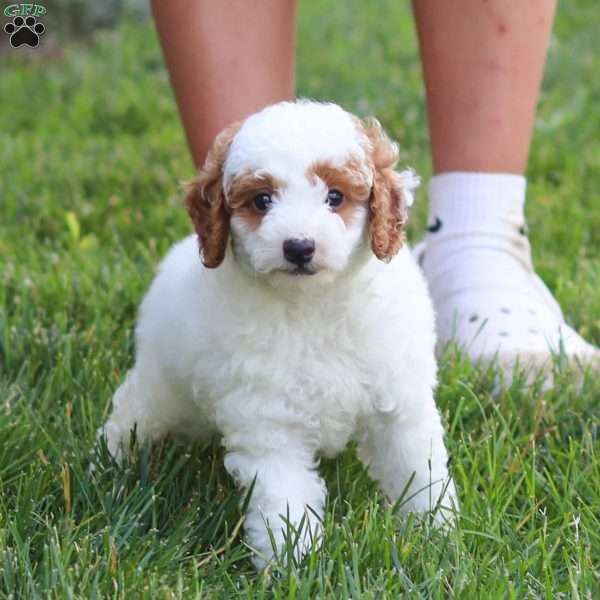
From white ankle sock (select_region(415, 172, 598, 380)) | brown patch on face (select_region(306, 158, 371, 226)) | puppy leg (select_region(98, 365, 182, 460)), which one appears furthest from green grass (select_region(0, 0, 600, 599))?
brown patch on face (select_region(306, 158, 371, 226))

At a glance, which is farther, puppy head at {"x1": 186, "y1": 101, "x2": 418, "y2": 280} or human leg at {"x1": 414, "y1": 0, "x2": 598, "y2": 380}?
human leg at {"x1": 414, "y1": 0, "x2": 598, "y2": 380}

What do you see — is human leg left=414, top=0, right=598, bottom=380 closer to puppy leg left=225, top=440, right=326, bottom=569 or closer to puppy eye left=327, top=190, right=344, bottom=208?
puppy leg left=225, top=440, right=326, bottom=569

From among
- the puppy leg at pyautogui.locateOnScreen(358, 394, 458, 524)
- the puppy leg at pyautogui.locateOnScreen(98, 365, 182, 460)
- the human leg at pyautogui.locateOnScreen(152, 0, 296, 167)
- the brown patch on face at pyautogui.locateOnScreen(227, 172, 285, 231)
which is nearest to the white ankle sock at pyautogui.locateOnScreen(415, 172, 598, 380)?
the human leg at pyautogui.locateOnScreen(152, 0, 296, 167)

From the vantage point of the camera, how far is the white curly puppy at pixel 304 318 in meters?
2.35

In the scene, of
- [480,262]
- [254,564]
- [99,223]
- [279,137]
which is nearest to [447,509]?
[254,564]

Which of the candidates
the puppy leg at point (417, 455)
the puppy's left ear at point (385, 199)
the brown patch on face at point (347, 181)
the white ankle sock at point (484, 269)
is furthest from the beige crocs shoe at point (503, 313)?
the brown patch on face at point (347, 181)

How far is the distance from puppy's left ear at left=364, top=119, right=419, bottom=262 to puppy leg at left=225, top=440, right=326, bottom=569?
501 mm

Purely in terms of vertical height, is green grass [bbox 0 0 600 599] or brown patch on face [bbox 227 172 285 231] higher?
brown patch on face [bbox 227 172 285 231]

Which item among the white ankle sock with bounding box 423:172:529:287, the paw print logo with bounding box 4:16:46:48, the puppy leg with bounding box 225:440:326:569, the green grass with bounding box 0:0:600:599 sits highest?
the paw print logo with bounding box 4:16:46:48

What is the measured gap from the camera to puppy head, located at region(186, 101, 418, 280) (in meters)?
2.31

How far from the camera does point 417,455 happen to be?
2631mm

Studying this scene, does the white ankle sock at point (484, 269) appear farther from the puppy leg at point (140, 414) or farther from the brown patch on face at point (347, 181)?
the brown patch on face at point (347, 181)

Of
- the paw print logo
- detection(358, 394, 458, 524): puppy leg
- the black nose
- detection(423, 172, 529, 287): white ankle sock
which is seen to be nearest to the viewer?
the black nose

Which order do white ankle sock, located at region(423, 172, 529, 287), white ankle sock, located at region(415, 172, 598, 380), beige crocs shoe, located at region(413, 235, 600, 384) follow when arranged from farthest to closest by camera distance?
white ankle sock, located at region(423, 172, 529, 287) → white ankle sock, located at region(415, 172, 598, 380) → beige crocs shoe, located at region(413, 235, 600, 384)
